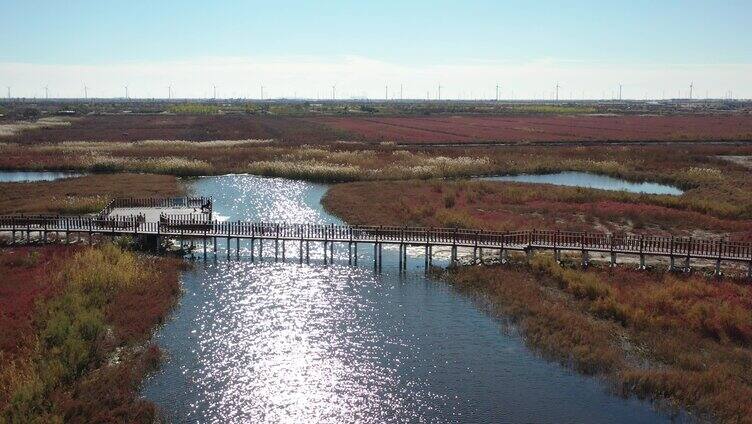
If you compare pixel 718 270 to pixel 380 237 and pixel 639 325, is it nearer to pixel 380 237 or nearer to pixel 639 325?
pixel 639 325

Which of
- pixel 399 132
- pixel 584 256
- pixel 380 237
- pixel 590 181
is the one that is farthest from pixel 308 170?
pixel 399 132

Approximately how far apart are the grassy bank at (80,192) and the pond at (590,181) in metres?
40.5

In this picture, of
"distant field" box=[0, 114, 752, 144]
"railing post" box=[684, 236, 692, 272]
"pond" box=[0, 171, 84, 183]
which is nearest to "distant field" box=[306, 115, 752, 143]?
"distant field" box=[0, 114, 752, 144]

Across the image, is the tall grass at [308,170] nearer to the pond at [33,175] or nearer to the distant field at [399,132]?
the pond at [33,175]

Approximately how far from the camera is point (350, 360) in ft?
88.8

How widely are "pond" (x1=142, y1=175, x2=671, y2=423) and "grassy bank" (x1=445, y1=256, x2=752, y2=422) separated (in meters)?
1.17

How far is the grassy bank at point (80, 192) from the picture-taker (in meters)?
55.0

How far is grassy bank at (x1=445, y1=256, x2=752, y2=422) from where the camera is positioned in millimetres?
23922

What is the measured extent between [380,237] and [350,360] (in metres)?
16.3

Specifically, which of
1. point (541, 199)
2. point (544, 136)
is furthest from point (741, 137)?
point (541, 199)

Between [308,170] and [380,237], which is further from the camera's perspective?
[308,170]

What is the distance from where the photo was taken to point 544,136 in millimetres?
139250

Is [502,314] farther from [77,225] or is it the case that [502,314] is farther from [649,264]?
[77,225]

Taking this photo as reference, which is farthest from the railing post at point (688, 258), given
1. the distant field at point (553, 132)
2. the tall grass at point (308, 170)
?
the distant field at point (553, 132)
